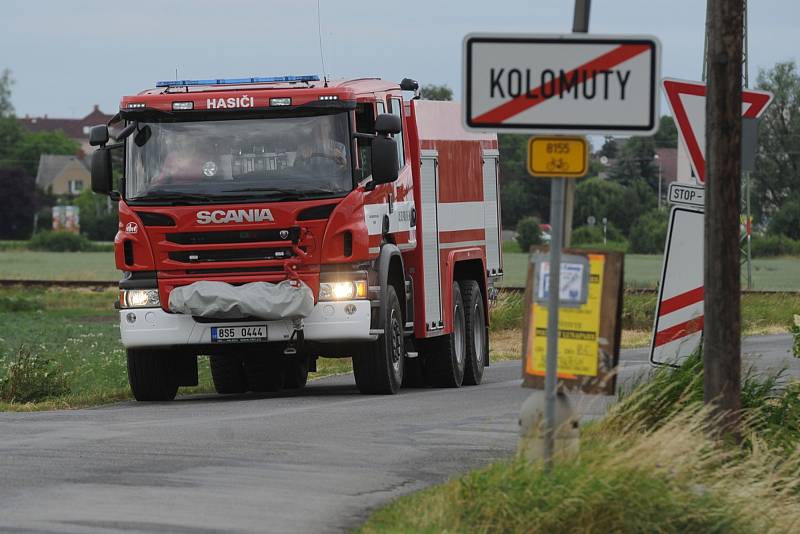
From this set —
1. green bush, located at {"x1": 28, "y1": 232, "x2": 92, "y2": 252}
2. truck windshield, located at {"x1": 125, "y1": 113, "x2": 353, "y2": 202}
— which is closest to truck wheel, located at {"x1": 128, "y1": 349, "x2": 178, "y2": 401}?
truck windshield, located at {"x1": 125, "y1": 113, "x2": 353, "y2": 202}

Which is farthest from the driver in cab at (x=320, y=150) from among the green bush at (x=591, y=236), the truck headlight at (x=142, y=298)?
the green bush at (x=591, y=236)

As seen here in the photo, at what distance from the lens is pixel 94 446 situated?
512 inches

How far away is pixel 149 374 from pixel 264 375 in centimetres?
339

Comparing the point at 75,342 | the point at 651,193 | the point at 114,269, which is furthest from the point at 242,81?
the point at 651,193

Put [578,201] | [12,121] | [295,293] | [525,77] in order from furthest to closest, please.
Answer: [12,121] < [578,201] < [295,293] < [525,77]

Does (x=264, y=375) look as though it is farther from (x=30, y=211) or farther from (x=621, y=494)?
(x=30, y=211)

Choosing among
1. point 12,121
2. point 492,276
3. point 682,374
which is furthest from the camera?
point 12,121

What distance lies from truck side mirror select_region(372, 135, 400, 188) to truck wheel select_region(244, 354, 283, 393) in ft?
13.1

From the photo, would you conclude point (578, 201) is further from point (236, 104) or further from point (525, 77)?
point (525, 77)

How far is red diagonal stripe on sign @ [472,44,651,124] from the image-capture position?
8742mm

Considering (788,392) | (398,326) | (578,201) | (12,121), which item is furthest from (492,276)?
(12,121)

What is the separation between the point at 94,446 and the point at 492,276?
10609 millimetres

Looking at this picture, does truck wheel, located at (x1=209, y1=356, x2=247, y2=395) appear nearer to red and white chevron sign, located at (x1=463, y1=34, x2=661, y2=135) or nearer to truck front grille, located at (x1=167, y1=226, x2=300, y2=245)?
truck front grille, located at (x1=167, y1=226, x2=300, y2=245)

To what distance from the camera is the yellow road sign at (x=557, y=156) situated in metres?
8.78
